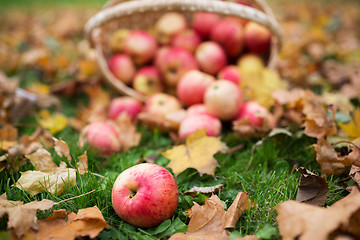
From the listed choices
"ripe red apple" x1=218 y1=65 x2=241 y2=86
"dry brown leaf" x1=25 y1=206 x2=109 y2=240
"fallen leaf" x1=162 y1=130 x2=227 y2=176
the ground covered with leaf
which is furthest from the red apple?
"dry brown leaf" x1=25 y1=206 x2=109 y2=240

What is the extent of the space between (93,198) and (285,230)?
2.52 ft

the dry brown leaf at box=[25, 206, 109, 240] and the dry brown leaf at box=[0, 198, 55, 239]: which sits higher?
the dry brown leaf at box=[0, 198, 55, 239]

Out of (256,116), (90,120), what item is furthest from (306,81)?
(90,120)

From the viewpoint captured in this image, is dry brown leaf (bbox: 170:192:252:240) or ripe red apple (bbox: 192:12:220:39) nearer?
dry brown leaf (bbox: 170:192:252:240)

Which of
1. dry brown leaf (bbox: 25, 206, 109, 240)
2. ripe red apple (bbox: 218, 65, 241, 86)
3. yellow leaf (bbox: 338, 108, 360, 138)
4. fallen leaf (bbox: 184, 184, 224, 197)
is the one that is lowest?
fallen leaf (bbox: 184, 184, 224, 197)

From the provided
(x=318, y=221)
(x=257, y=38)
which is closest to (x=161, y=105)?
(x=257, y=38)

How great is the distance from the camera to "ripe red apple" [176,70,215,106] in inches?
79.2

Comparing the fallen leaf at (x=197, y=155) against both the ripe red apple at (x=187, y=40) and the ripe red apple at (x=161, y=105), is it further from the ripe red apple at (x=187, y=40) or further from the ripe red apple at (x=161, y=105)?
the ripe red apple at (x=187, y=40)

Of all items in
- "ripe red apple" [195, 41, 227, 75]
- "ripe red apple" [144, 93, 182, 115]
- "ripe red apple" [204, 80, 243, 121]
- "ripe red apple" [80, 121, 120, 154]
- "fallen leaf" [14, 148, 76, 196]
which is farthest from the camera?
"ripe red apple" [195, 41, 227, 75]

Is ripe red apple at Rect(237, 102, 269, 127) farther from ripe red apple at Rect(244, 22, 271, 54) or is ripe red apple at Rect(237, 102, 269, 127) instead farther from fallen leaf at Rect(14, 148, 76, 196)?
fallen leaf at Rect(14, 148, 76, 196)

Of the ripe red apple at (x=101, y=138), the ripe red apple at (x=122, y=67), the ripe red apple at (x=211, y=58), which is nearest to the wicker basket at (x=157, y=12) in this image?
the ripe red apple at (x=122, y=67)

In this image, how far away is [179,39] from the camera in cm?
245

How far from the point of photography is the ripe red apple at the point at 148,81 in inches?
93.1

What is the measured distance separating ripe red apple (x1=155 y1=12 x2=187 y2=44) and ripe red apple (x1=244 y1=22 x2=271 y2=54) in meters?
0.59
